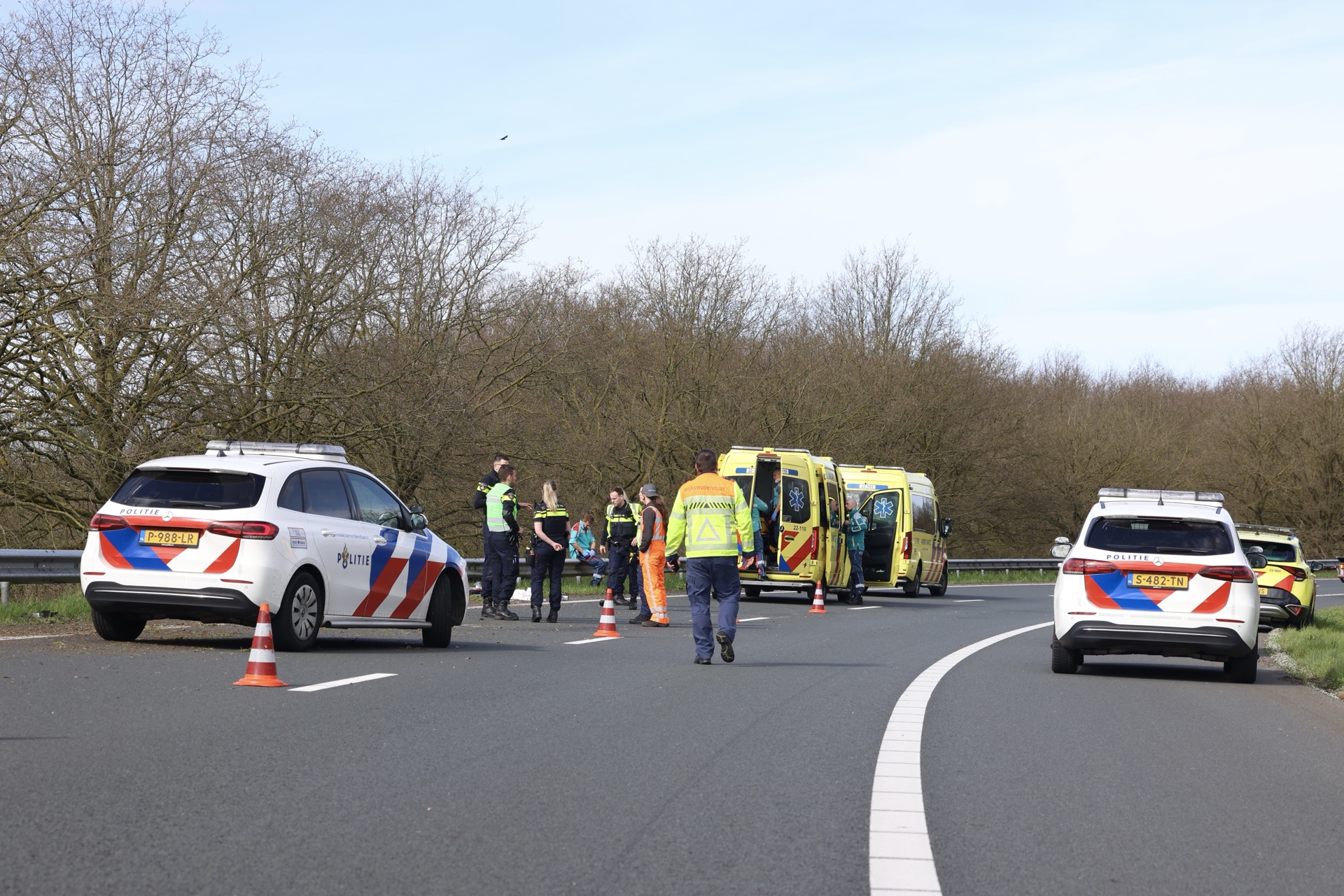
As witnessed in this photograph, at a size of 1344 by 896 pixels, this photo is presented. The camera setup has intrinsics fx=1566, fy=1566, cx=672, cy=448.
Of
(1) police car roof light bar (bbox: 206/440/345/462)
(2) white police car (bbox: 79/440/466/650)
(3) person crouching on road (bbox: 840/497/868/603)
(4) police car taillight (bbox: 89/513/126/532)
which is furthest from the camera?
(3) person crouching on road (bbox: 840/497/868/603)

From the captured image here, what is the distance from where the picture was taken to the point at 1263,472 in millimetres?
63906

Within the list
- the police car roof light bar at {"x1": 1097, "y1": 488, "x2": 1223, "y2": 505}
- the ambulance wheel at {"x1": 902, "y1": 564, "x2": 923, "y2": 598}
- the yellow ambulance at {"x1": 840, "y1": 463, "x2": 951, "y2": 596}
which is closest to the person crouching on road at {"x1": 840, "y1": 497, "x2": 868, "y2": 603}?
the yellow ambulance at {"x1": 840, "y1": 463, "x2": 951, "y2": 596}

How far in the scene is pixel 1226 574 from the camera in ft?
45.6

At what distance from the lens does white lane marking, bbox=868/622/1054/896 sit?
5.16 meters

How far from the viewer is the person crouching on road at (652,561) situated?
1909cm

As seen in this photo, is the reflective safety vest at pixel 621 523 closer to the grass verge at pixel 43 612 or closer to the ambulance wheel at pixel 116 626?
the grass verge at pixel 43 612

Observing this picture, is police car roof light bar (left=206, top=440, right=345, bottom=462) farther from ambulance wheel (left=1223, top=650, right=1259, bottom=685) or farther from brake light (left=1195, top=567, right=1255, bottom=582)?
ambulance wheel (left=1223, top=650, right=1259, bottom=685)

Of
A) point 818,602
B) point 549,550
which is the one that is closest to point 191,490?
point 549,550

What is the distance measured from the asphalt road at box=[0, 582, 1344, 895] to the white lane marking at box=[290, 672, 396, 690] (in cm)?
14

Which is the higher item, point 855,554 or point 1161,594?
point 855,554

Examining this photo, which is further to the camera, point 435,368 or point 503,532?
point 435,368

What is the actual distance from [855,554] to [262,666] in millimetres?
21207

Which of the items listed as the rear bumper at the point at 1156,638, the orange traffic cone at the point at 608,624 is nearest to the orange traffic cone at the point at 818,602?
the orange traffic cone at the point at 608,624

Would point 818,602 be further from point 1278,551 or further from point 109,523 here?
point 109,523
